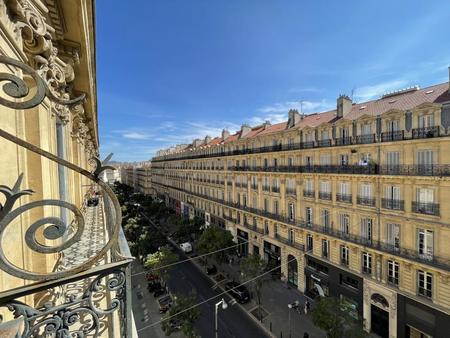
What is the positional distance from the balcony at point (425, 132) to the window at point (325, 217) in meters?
9.28

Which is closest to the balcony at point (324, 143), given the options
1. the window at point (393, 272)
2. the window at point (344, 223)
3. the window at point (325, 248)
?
the window at point (344, 223)

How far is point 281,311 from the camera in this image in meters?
21.9

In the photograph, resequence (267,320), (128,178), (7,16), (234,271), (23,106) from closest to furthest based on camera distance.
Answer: (23,106) < (7,16) < (267,320) < (234,271) < (128,178)

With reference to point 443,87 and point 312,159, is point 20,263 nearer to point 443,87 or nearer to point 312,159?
point 312,159

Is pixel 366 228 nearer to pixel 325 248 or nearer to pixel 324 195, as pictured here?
pixel 324 195

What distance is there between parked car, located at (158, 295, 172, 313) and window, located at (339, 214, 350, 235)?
58.2ft

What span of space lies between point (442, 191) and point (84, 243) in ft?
65.5

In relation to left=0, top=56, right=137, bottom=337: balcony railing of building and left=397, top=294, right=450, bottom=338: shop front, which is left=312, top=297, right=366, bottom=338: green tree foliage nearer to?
left=397, top=294, right=450, bottom=338: shop front

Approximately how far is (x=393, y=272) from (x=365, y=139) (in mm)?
10552

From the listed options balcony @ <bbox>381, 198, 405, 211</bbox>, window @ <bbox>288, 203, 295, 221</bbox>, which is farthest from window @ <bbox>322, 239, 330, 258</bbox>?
balcony @ <bbox>381, 198, 405, 211</bbox>

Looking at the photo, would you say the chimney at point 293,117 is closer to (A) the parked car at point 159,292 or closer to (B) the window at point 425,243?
(B) the window at point 425,243

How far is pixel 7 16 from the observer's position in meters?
2.88

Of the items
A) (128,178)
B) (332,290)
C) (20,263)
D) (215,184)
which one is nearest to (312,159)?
(332,290)

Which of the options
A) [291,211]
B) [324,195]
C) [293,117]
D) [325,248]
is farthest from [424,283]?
[293,117]
